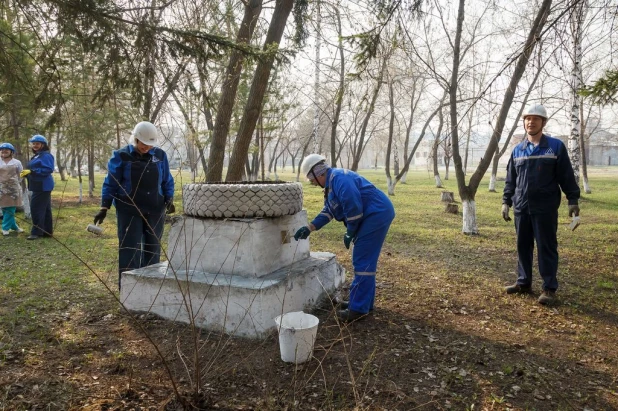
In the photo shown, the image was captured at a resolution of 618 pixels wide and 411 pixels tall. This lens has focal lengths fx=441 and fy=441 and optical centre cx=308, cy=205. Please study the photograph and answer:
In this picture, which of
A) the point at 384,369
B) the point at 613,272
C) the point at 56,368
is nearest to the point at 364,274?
the point at 384,369

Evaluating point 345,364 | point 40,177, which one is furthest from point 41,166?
point 345,364

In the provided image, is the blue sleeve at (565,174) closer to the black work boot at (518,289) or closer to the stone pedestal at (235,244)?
the black work boot at (518,289)

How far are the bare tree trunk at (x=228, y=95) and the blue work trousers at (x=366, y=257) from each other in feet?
11.6

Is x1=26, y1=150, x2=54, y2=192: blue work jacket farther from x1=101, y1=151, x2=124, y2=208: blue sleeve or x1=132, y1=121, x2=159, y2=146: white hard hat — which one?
x1=132, y1=121, x2=159, y2=146: white hard hat

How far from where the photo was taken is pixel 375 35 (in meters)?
5.93

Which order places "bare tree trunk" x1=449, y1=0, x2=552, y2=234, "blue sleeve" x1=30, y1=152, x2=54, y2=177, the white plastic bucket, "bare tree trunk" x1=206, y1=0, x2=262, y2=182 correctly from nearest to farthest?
the white plastic bucket → "bare tree trunk" x1=206, y1=0, x2=262, y2=182 → "bare tree trunk" x1=449, y1=0, x2=552, y2=234 → "blue sleeve" x1=30, y1=152, x2=54, y2=177

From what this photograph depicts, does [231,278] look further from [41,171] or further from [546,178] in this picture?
[41,171]

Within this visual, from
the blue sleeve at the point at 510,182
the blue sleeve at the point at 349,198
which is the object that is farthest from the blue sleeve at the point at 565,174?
the blue sleeve at the point at 349,198

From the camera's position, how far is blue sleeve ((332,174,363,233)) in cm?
372

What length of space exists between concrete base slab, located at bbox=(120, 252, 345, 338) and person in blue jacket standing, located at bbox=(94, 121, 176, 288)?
1.37 feet

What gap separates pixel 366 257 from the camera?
150 inches

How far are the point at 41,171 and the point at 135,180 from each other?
14.5 feet

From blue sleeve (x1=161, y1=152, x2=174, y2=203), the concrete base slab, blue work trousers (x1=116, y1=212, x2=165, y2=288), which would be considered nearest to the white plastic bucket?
the concrete base slab

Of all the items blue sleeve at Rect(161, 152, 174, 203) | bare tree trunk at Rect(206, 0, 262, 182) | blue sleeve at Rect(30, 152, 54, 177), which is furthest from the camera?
blue sleeve at Rect(30, 152, 54, 177)
